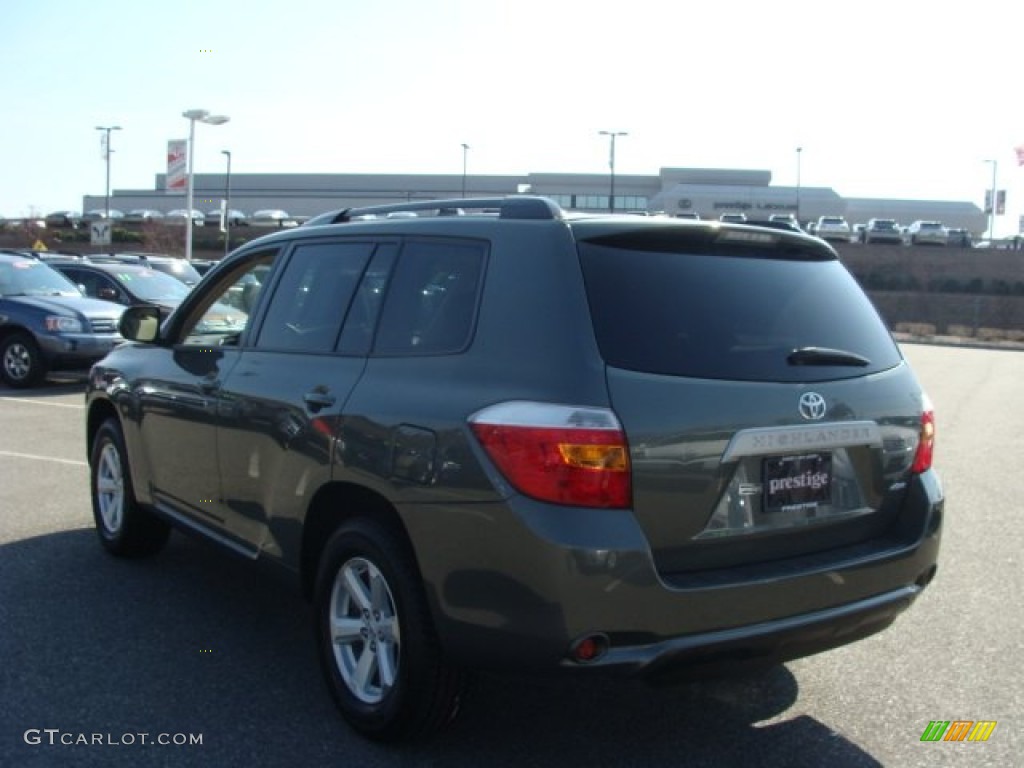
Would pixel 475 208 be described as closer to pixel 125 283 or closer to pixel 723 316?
pixel 723 316

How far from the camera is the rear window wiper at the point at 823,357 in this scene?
3.68 metres

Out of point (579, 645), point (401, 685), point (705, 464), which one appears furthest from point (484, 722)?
point (705, 464)

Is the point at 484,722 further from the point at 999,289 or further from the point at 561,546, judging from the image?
the point at 999,289

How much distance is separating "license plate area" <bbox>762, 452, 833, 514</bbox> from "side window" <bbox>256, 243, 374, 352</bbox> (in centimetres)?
176

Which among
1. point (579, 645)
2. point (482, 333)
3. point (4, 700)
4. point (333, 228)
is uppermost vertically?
point (333, 228)

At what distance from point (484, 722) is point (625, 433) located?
4.70ft

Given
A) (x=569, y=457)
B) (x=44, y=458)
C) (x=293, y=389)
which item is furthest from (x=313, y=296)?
(x=44, y=458)

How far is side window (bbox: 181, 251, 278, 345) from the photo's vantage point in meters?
5.00

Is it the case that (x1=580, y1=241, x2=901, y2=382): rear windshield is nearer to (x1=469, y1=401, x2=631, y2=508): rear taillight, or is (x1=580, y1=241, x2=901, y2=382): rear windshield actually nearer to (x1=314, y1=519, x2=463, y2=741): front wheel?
(x1=469, y1=401, x2=631, y2=508): rear taillight

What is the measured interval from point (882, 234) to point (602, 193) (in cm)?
3566

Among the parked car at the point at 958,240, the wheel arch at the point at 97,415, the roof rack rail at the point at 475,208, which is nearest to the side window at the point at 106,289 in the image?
the wheel arch at the point at 97,415

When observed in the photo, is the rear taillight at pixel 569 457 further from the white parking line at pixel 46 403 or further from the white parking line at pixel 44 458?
the white parking line at pixel 46 403

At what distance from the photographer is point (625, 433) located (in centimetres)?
322

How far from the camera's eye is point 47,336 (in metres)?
14.1
